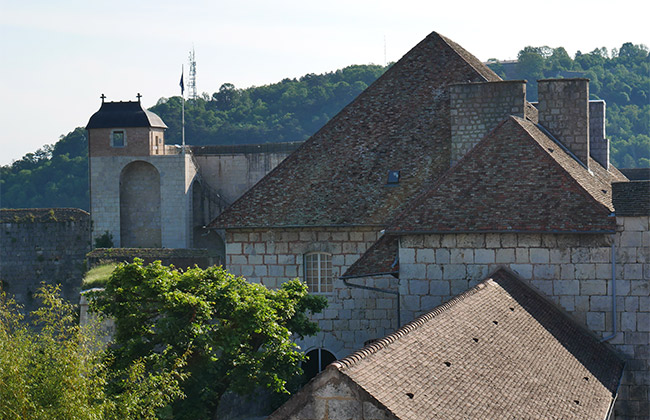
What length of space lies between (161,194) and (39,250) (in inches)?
266

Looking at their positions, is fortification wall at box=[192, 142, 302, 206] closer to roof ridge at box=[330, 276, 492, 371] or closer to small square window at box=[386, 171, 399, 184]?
small square window at box=[386, 171, 399, 184]

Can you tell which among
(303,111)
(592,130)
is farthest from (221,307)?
(303,111)

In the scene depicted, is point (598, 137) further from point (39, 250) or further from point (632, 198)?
point (39, 250)

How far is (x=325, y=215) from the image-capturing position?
25.3 m

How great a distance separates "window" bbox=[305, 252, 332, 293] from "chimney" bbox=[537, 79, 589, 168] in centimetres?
599

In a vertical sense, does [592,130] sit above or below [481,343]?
above

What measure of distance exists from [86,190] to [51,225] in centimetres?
2870

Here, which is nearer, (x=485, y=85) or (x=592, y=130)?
(x=485, y=85)

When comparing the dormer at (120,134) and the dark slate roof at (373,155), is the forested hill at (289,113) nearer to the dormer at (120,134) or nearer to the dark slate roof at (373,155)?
the dormer at (120,134)

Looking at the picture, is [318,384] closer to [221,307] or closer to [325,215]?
[221,307]

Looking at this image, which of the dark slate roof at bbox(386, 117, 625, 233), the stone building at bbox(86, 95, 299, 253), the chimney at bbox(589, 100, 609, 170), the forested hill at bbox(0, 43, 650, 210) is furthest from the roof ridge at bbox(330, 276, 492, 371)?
the forested hill at bbox(0, 43, 650, 210)

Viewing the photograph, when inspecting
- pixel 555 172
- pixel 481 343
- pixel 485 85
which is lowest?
pixel 481 343

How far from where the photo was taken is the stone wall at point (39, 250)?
46.8 m

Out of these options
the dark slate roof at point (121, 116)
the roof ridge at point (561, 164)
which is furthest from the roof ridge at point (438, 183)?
the dark slate roof at point (121, 116)
